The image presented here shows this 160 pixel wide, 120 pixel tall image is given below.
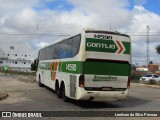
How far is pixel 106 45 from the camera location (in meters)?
16.5

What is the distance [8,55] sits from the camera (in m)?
116

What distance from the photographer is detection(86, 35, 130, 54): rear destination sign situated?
53.2ft

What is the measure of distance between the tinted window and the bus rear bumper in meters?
2.04

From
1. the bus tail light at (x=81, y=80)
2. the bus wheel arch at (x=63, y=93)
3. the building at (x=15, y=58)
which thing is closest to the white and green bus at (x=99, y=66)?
the bus tail light at (x=81, y=80)

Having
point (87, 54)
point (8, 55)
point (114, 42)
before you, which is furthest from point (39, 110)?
point (8, 55)

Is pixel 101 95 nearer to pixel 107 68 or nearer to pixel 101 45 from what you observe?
pixel 107 68

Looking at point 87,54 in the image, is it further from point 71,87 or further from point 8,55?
point 8,55

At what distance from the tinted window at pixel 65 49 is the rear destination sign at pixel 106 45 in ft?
2.31

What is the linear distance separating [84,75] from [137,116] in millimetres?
3494

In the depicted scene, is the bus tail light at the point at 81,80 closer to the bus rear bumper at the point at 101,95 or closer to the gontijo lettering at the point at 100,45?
the bus rear bumper at the point at 101,95

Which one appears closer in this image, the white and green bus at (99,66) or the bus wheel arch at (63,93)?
the white and green bus at (99,66)

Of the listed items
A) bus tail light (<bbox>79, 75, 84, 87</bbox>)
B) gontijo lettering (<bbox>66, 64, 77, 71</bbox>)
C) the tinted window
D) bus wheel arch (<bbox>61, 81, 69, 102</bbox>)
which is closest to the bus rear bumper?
bus tail light (<bbox>79, 75, 84, 87</bbox>)

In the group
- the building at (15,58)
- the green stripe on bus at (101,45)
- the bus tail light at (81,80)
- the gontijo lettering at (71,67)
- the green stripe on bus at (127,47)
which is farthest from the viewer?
the building at (15,58)

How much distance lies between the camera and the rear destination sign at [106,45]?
16203mm
